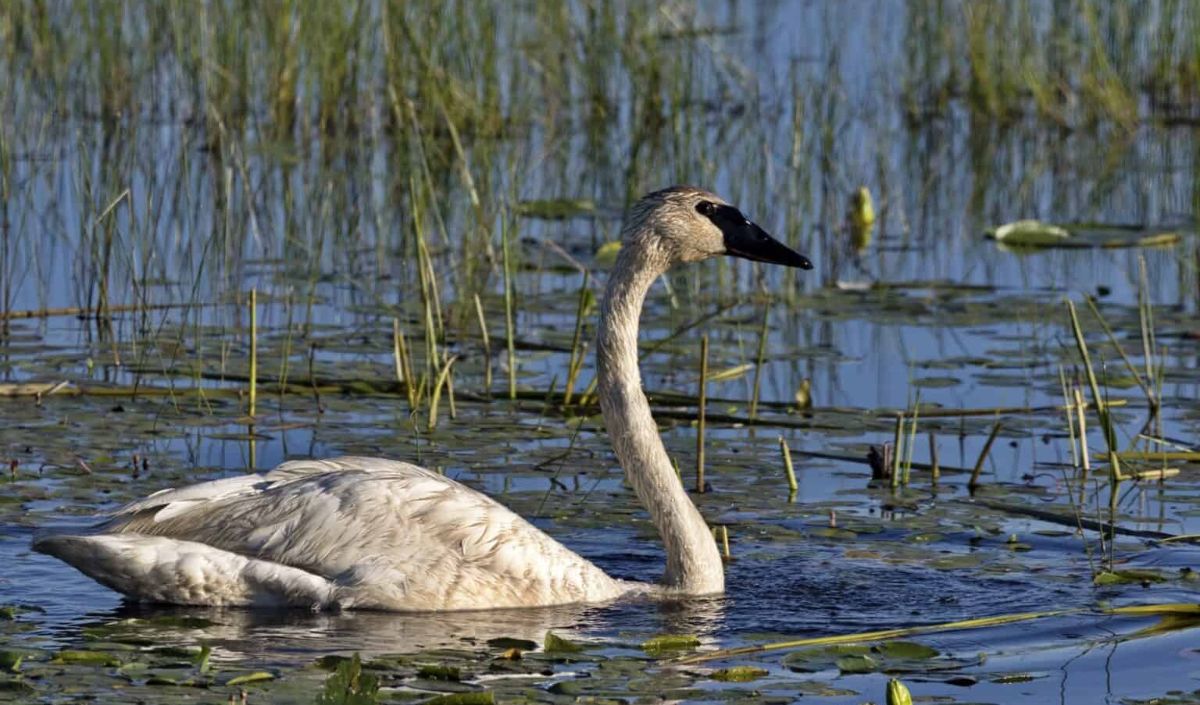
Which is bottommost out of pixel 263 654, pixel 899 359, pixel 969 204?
pixel 263 654

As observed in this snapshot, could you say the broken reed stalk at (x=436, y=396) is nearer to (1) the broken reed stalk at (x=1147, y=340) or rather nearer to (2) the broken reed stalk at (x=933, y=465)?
(2) the broken reed stalk at (x=933, y=465)

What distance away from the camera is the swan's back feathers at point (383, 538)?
7535 mm

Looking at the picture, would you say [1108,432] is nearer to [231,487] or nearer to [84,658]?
[231,487]

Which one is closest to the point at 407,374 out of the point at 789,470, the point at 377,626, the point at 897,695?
A: the point at 789,470

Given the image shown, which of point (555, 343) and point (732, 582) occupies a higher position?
point (555, 343)

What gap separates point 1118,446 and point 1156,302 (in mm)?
3081

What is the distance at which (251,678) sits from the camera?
630cm

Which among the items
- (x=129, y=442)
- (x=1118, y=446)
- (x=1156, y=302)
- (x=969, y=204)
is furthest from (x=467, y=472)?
(x=969, y=204)

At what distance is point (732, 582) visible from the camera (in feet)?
26.5

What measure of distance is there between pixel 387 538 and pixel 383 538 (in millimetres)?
14

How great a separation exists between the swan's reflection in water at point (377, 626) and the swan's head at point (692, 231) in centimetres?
128

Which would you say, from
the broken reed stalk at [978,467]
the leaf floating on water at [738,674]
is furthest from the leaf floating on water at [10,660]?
the broken reed stalk at [978,467]

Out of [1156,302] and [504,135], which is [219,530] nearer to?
[1156,302]

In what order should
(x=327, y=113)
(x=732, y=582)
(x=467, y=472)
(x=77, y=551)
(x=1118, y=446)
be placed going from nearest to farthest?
1. (x=77, y=551)
2. (x=732, y=582)
3. (x=467, y=472)
4. (x=1118, y=446)
5. (x=327, y=113)
